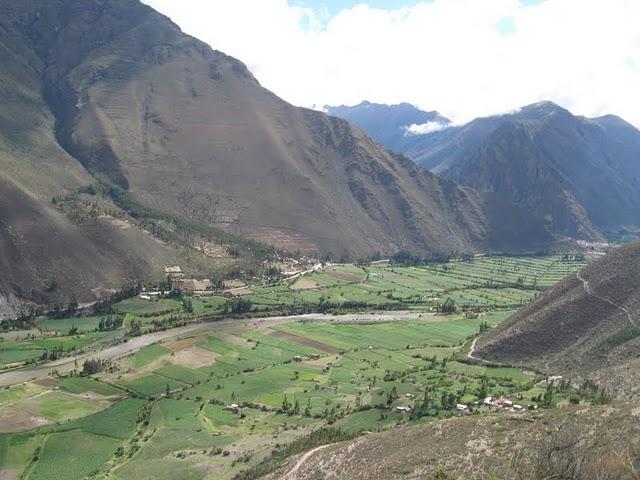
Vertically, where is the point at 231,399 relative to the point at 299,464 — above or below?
below

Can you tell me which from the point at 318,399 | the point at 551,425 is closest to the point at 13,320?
the point at 318,399

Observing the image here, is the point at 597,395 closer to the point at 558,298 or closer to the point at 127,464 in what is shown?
the point at 558,298

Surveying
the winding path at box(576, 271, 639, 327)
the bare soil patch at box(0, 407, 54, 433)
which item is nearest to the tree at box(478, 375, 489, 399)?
the winding path at box(576, 271, 639, 327)

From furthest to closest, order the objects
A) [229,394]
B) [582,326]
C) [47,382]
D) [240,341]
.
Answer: [240,341] → [582,326] → [47,382] → [229,394]

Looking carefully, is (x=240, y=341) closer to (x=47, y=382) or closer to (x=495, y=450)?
(x=47, y=382)

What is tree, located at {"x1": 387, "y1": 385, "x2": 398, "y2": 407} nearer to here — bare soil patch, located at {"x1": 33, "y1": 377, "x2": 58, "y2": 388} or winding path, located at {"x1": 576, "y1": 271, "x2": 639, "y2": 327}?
winding path, located at {"x1": 576, "y1": 271, "x2": 639, "y2": 327}

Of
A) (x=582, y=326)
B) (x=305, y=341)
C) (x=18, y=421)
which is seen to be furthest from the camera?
(x=305, y=341)

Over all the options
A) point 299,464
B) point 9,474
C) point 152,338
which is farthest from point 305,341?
point 299,464
